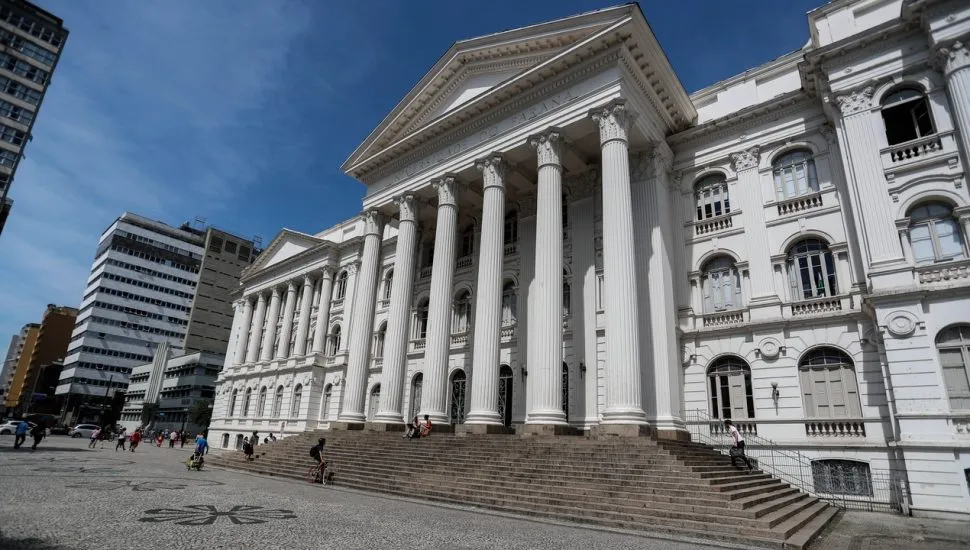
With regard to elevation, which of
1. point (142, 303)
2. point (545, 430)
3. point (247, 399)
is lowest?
point (545, 430)

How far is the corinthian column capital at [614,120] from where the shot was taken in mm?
18000

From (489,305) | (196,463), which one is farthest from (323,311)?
(489,305)

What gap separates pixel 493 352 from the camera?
18812 millimetres

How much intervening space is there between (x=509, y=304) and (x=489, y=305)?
441cm

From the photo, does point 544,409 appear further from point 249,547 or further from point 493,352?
point 249,547

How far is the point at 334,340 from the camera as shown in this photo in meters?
34.4

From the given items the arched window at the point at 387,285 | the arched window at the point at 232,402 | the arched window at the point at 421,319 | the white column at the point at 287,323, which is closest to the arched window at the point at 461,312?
the arched window at the point at 421,319

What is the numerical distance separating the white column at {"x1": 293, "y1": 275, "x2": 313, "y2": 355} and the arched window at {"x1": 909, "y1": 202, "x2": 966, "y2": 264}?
109 feet

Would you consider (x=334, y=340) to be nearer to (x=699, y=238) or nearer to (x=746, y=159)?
(x=699, y=238)

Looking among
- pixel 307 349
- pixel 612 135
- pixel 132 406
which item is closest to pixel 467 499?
pixel 612 135

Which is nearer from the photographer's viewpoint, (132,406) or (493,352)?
(493,352)

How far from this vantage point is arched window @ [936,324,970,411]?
41.8 feet

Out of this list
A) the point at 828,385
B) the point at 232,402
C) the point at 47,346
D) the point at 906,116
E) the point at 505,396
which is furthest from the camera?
the point at 47,346

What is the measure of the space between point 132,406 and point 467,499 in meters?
75.7
